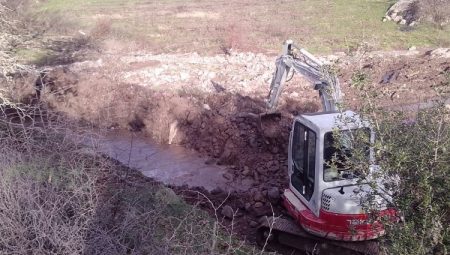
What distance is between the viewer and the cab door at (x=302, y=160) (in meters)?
7.75

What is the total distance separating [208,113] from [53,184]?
7314 millimetres

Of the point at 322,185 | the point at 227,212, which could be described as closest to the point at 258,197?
the point at 227,212

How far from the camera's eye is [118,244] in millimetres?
6422

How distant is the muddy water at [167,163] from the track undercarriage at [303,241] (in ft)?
8.86

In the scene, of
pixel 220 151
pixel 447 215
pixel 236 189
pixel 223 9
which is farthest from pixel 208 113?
pixel 223 9

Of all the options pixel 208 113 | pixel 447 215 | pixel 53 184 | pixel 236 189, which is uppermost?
pixel 447 215

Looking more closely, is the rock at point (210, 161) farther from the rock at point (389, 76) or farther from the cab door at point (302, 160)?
the rock at point (389, 76)

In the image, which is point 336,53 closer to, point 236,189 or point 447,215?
point 236,189

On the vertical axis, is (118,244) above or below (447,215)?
below

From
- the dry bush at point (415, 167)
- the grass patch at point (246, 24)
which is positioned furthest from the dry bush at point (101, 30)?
the dry bush at point (415, 167)

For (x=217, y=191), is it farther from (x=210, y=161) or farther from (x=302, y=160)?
(x=302, y=160)

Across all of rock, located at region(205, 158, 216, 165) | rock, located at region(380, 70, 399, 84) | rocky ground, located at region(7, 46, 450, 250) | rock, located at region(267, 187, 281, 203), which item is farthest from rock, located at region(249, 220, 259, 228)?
rock, located at region(380, 70, 399, 84)

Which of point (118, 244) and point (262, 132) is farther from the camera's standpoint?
point (262, 132)

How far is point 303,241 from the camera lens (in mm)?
8461
